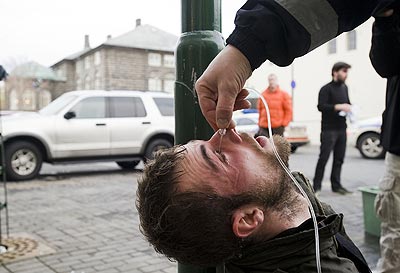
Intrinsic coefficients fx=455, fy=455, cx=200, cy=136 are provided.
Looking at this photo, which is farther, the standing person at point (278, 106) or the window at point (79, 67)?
the window at point (79, 67)

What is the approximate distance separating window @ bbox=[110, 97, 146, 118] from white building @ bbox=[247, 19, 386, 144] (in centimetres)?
1240

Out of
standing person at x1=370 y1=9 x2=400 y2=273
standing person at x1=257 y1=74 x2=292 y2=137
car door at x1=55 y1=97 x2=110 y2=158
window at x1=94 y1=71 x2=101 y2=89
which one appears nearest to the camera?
standing person at x1=370 y1=9 x2=400 y2=273

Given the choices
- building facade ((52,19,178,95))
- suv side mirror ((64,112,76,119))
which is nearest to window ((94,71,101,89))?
building facade ((52,19,178,95))

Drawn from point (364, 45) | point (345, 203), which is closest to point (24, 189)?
point (345, 203)

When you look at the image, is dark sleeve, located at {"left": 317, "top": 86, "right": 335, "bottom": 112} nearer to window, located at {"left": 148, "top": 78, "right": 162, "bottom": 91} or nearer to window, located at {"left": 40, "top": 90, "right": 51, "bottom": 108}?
→ window, located at {"left": 148, "top": 78, "right": 162, "bottom": 91}

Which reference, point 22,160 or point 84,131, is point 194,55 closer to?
point 22,160

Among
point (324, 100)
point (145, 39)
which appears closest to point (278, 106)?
point (324, 100)

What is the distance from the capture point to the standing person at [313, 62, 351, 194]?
23.3 feet

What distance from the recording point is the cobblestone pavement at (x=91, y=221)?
4012 mm

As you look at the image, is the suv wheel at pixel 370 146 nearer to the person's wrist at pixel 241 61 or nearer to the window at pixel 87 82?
the person's wrist at pixel 241 61

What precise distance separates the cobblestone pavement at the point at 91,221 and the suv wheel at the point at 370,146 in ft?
9.39

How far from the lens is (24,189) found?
8.37 metres

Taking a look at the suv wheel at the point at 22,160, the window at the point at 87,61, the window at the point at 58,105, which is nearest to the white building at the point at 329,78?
the window at the point at 58,105

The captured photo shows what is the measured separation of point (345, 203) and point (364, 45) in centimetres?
2020
